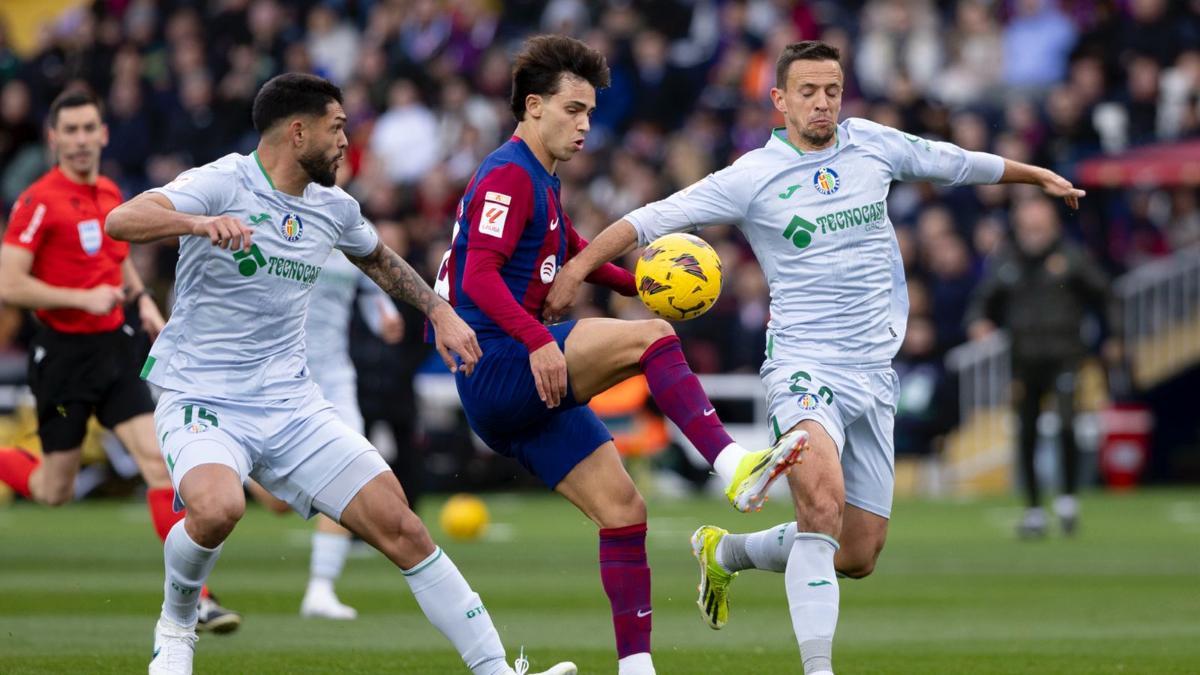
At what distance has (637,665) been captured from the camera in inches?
314

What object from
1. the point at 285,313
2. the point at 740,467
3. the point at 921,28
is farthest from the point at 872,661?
the point at 921,28

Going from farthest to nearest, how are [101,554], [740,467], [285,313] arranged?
1. [101,554]
2. [285,313]
3. [740,467]

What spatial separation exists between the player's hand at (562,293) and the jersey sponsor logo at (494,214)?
0.37 m

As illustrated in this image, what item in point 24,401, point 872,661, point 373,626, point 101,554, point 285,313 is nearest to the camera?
point 285,313

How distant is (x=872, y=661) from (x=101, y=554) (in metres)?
8.12

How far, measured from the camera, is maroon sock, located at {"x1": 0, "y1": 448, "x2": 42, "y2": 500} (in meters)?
11.8

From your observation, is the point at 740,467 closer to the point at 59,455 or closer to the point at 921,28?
the point at 59,455

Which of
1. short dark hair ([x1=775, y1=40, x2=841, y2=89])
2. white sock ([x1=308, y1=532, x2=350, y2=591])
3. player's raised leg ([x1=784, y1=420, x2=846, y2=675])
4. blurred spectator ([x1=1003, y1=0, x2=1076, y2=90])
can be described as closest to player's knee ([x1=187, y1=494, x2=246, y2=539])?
player's raised leg ([x1=784, y1=420, x2=846, y2=675])

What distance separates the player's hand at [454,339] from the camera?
775cm

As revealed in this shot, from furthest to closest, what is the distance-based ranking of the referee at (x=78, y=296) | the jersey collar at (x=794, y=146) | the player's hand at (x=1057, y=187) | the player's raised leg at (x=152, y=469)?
1. the referee at (x=78, y=296)
2. the player's raised leg at (x=152, y=469)
3. the player's hand at (x=1057, y=187)
4. the jersey collar at (x=794, y=146)

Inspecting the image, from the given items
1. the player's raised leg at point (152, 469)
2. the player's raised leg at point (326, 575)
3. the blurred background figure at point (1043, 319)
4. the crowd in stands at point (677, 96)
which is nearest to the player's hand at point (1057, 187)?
the player's raised leg at point (152, 469)

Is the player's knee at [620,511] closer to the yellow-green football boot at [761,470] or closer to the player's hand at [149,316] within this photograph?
the yellow-green football boot at [761,470]

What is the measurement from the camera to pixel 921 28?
2417 cm

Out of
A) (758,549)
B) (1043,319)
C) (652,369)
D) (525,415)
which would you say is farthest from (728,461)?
(1043,319)
